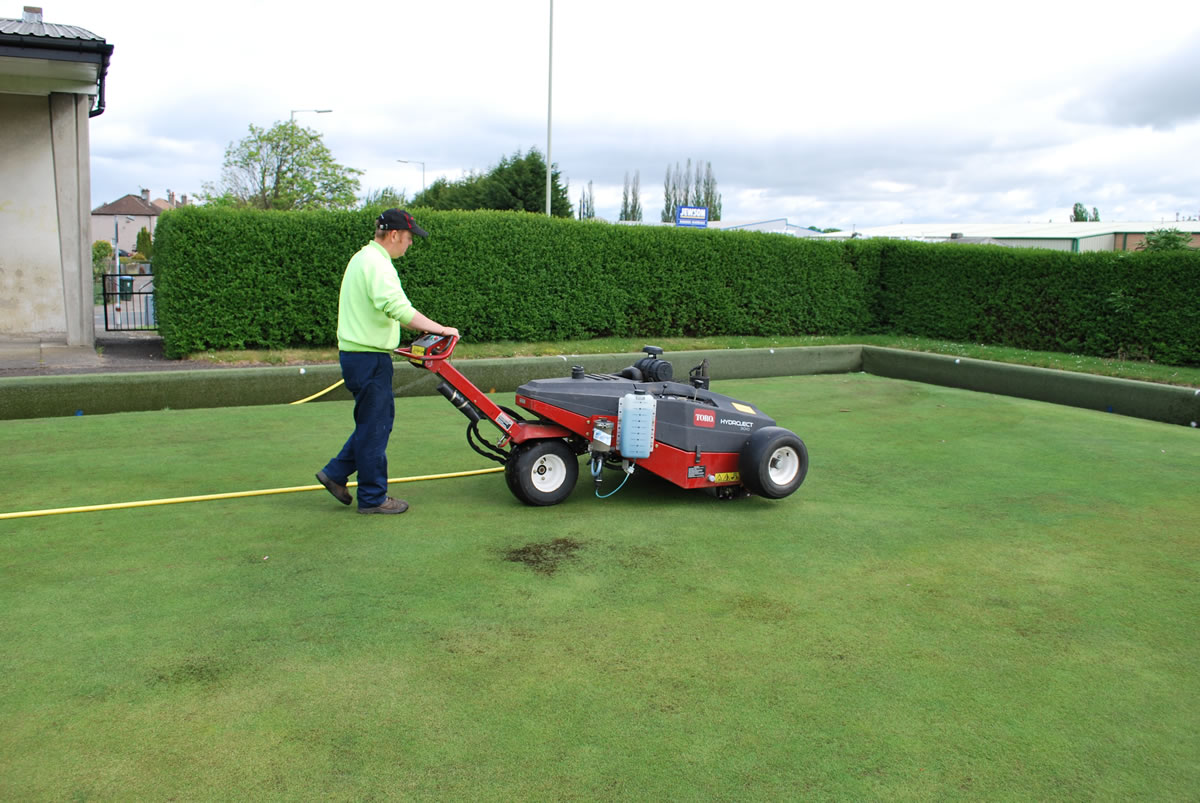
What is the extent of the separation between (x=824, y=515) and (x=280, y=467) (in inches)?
147

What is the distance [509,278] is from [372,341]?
7248mm

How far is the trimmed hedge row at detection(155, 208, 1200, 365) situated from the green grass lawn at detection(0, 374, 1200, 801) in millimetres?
4558

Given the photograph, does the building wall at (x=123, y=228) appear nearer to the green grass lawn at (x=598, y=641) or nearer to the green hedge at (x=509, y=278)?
the green hedge at (x=509, y=278)

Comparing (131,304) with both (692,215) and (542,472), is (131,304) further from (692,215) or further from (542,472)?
(542,472)

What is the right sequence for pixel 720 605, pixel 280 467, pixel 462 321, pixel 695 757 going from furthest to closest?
pixel 462 321 → pixel 280 467 → pixel 720 605 → pixel 695 757

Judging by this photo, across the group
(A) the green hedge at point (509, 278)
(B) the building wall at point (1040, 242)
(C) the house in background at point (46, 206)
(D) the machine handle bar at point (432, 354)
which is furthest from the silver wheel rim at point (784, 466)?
(B) the building wall at point (1040, 242)

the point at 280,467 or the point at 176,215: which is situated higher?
the point at 176,215

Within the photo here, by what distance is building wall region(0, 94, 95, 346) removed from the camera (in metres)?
11.3

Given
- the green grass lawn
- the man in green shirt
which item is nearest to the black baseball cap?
the man in green shirt

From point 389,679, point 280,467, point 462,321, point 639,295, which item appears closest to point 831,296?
point 639,295

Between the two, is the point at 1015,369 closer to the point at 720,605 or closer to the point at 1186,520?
the point at 1186,520

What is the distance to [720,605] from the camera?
4008 millimetres

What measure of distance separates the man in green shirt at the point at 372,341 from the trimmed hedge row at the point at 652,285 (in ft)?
20.0

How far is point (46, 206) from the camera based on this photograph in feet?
38.0
